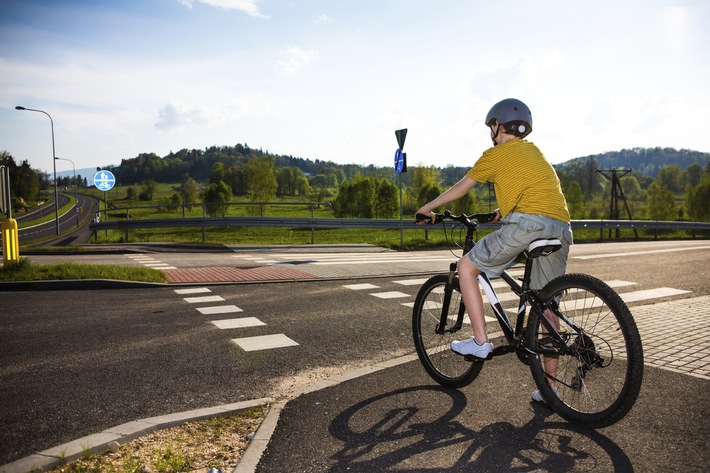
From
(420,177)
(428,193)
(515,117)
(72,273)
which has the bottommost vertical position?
(72,273)

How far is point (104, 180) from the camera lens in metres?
27.9

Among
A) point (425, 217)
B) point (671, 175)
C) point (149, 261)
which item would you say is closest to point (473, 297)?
point (425, 217)

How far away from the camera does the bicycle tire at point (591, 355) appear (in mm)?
3127

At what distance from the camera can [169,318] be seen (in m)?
7.17

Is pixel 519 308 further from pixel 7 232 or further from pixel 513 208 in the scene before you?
pixel 7 232

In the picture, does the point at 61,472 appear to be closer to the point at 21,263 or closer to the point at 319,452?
the point at 319,452

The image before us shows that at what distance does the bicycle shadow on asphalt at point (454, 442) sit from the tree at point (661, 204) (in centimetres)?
9444

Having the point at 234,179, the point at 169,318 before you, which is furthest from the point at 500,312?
the point at 234,179

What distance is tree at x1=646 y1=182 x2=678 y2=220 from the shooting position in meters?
87.6

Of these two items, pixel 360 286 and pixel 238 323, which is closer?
pixel 238 323

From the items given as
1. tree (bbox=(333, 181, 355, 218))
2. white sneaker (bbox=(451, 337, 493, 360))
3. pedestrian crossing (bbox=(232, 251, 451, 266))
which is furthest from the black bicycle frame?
tree (bbox=(333, 181, 355, 218))

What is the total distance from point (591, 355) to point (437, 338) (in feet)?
4.46

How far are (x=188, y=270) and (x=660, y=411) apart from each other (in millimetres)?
9932

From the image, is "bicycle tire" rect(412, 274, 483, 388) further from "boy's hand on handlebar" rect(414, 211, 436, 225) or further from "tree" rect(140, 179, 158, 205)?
"tree" rect(140, 179, 158, 205)
